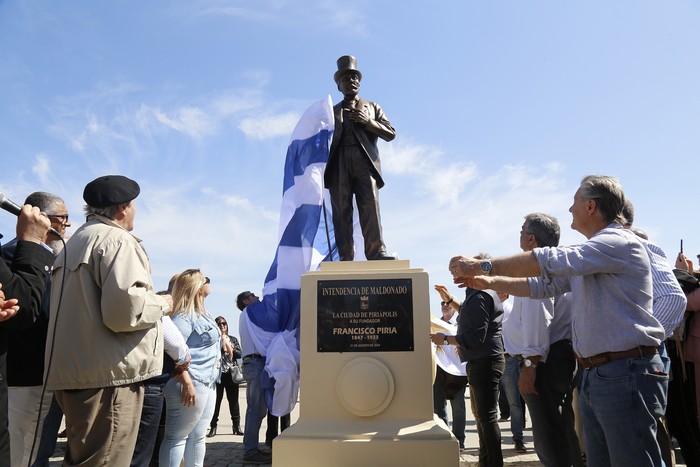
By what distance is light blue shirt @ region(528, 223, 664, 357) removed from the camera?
268 cm

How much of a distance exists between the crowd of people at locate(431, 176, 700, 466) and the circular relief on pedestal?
863 mm

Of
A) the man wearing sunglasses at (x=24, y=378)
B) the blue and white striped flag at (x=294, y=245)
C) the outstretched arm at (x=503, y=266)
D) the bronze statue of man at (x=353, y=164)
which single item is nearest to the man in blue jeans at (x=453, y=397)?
the blue and white striped flag at (x=294, y=245)

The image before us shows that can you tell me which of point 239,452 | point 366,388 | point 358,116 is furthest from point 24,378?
point 239,452

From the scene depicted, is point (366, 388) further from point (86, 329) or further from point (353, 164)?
point (353, 164)

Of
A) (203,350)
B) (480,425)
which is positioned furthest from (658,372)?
(203,350)

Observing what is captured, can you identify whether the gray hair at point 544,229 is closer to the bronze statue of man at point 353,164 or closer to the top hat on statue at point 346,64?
the bronze statue of man at point 353,164

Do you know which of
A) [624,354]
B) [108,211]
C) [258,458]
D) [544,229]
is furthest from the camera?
[258,458]

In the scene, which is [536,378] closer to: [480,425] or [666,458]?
[480,425]

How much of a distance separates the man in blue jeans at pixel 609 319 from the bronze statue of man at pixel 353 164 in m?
1.78

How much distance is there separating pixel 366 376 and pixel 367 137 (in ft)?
7.34

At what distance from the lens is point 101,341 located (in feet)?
8.94

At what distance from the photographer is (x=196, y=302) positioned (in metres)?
4.77

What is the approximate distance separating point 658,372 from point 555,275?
2.17 feet

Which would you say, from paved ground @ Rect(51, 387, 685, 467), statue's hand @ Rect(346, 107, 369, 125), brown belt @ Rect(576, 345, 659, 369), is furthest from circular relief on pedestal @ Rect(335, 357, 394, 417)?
paved ground @ Rect(51, 387, 685, 467)
